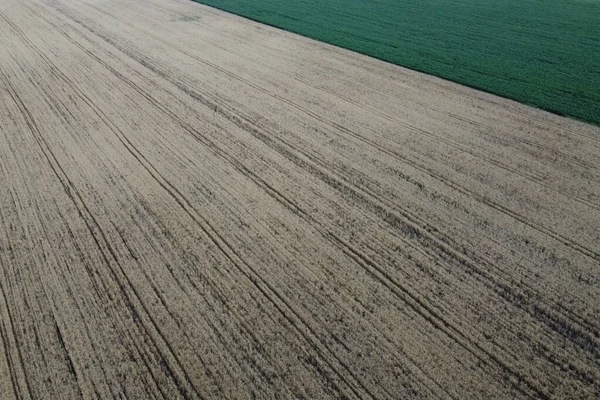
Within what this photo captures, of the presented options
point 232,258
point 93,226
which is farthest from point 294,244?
point 93,226

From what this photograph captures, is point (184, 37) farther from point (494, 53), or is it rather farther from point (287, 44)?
point (494, 53)

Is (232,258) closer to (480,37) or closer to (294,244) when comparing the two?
(294,244)

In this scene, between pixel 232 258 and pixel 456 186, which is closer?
pixel 232 258

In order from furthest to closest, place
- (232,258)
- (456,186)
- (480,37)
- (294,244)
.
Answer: (480,37) < (456,186) < (294,244) < (232,258)

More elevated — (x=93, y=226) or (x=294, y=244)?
(x=294, y=244)

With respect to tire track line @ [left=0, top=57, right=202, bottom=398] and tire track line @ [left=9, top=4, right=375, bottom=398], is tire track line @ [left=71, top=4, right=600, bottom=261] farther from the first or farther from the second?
tire track line @ [left=0, top=57, right=202, bottom=398]

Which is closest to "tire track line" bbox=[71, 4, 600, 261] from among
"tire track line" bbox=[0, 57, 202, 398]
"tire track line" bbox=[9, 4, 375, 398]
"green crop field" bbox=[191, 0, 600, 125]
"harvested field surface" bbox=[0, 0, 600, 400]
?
"harvested field surface" bbox=[0, 0, 600, 400]
